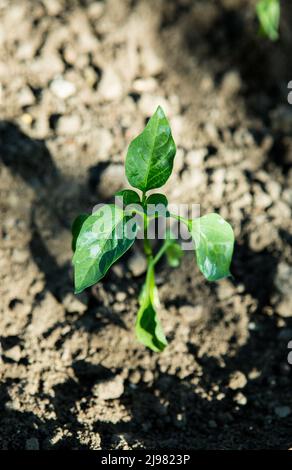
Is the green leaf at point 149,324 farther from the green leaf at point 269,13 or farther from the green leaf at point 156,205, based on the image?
the green leaf at point 269,13

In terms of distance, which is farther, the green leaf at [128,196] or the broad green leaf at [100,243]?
the green leaf at [128,196]

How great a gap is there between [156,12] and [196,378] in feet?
5.61

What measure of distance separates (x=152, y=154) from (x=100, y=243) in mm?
270

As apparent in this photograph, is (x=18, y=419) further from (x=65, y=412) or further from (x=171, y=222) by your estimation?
(x=171, y=222)

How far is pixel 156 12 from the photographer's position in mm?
2555

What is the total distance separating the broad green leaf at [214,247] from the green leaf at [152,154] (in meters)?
0.18

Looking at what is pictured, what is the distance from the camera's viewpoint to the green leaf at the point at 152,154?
1.37 meters

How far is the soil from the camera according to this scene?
1703 mm

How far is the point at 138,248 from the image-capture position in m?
2.05

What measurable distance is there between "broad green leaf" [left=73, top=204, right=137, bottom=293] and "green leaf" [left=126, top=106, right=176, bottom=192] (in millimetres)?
114

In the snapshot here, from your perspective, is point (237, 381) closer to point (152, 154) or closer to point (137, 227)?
point (137, 227)

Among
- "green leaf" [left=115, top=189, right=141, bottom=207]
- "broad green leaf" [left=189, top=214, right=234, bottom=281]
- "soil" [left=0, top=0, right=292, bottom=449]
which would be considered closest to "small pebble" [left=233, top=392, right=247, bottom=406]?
"soil" [left=0, top=0, right=292, bottom=449]

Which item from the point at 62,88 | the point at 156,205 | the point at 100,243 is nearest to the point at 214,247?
the point at 156,205

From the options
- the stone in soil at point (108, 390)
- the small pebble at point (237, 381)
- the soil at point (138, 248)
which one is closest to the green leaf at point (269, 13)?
the soil at point (138, 248)
